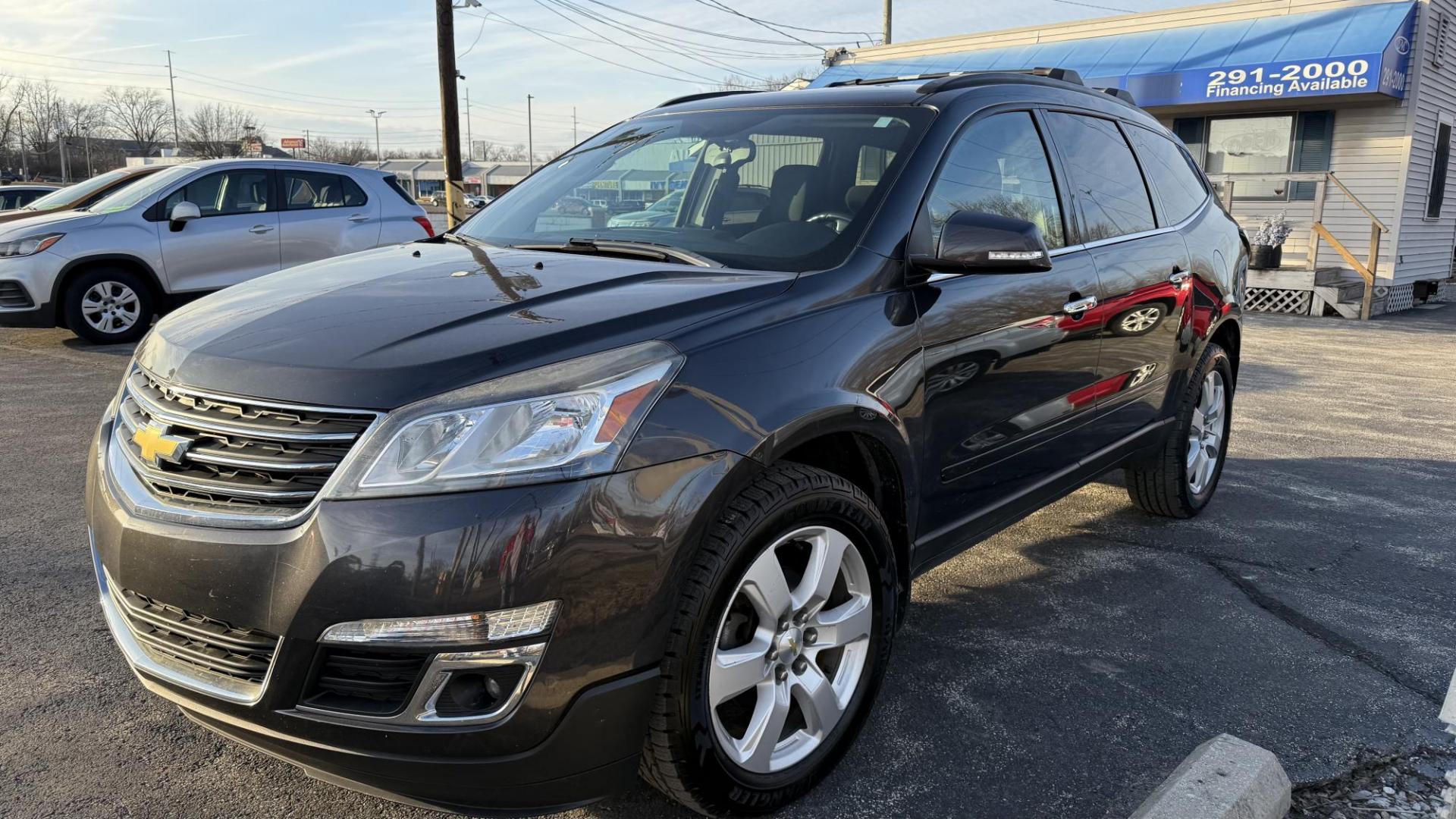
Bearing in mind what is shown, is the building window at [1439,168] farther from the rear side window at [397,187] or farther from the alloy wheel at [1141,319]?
the alloy wheel at [1141,319]

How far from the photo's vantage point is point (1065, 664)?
10.9ft

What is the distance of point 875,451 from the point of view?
2699 mm

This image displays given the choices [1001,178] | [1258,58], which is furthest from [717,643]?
[1258,58]

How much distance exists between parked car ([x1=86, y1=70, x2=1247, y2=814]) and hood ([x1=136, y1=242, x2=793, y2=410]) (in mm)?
10

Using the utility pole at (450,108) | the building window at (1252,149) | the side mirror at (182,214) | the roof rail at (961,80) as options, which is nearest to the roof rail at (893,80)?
the roof rail at (961,80)

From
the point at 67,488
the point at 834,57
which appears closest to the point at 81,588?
the point at 67,488

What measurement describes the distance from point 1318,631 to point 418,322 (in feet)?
10.6

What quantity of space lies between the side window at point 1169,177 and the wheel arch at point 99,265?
29.0ft

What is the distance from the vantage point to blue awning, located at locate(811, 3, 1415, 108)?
14484 millimetres

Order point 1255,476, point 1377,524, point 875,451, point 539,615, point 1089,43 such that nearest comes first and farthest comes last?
point 539,615, point 875,451, point 1377,524, point 1255,476, point 1089,43

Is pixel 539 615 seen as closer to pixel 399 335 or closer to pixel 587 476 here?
pixel 587 476

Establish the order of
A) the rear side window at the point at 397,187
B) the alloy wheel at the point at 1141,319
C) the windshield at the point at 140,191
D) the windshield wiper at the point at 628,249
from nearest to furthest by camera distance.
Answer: the windshield wiper at the point at 628,249
the alloy wheel at the point at 1141,319
the windshield at the point at 140,191
the rear side window at the point at 397,187

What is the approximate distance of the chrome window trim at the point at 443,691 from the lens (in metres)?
1.90

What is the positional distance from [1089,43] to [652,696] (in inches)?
740
